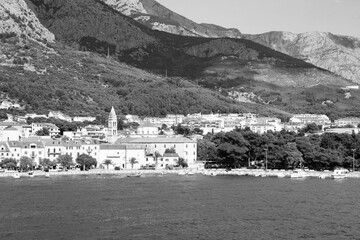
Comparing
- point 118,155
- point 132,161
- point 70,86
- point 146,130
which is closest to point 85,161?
point 118,155

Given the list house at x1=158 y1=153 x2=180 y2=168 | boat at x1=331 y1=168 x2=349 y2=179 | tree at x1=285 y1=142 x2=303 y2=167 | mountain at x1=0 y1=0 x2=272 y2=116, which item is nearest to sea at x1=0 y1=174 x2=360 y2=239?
boat at x1=331 y1=168 x2=349 y2=179

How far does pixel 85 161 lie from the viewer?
99.9 meters

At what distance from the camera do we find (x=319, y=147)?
340 ft

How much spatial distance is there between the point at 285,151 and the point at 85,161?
25.5m

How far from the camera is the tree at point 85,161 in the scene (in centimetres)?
9981

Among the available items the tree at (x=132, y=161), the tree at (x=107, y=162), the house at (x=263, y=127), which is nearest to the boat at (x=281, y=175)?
the tree at (x=132, y=161)

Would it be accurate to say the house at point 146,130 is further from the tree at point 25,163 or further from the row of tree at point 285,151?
the tree at point 25,163

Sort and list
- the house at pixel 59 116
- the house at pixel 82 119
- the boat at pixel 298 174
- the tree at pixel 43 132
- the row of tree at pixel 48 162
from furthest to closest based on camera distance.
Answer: the house at pixel 82 119 → the house at pixel 59 116 → the tree at pixel 43 132 → the row of tree at pixel 48 162 → the boat at pixel 298 174

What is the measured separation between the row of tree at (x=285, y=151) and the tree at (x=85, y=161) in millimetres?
16501

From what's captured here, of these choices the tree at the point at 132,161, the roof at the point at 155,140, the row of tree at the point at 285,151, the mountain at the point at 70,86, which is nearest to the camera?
the row of tree at the point at 285,151

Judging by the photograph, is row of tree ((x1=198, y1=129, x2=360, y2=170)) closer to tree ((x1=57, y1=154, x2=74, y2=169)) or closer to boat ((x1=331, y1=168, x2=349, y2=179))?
boat ((x1=331, y1=168, x2=349, y2=179))

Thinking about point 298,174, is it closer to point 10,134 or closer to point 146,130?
point 10,134

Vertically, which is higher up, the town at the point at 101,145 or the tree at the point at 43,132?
the tree at the point at 43,132

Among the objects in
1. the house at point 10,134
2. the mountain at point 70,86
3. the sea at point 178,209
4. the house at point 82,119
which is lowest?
the sea at point 178,209
